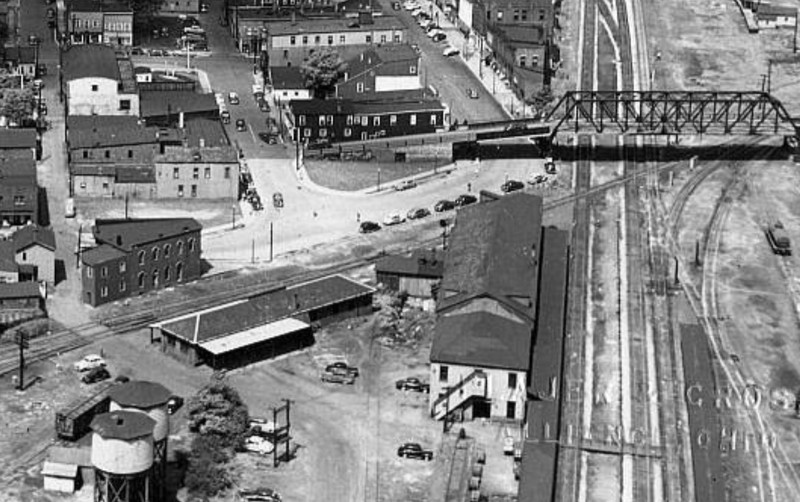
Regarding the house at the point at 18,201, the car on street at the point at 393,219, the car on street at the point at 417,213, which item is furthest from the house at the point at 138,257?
the car on street at the point at 417,213

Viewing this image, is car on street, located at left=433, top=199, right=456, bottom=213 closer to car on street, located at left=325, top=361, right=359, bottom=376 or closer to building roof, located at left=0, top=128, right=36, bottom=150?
car on street, located at left=325, top=361, right=359, bottom=376

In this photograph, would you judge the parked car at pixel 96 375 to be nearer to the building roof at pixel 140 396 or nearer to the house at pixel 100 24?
the building roof at pixel 140 396

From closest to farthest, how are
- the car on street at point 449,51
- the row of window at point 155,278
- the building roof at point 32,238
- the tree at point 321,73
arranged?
the row of window at point 155,278
the building roof at point 32,238
the tree at point 321,73
the car on street at point 449,51

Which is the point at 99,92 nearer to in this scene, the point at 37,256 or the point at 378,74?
the point at 378,74

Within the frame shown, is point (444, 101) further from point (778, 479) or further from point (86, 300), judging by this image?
point (778, 479)

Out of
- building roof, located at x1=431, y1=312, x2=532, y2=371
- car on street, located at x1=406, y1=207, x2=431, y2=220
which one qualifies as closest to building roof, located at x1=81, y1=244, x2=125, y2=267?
building roof, located at x1=431, y1=312, x2=532, y2=371


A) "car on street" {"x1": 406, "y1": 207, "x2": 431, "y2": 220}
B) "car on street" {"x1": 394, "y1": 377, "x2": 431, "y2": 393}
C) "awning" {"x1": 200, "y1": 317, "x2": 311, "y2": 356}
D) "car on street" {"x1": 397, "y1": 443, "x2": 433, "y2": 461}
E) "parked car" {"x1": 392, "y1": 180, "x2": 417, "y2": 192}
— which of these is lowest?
"car on street" {"x1": 397, "y1": 443, "x2": 433, "y2": 461}

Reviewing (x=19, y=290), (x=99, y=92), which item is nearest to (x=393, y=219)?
(x=19, y=290)

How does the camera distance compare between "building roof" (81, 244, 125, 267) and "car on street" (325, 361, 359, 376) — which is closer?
"car on street" (325, 361, 359, 376)
